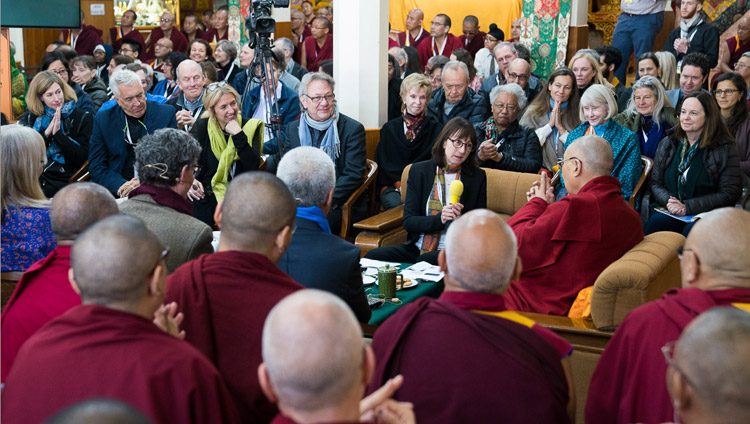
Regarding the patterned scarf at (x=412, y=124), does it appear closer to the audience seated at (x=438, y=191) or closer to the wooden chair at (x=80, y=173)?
the audience seated at (x=438, y=191)

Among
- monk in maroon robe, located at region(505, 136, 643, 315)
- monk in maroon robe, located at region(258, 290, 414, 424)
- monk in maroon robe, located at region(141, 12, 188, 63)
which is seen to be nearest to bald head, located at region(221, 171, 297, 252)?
monk in maroon robe, located at region(258, 290, 414, 424)

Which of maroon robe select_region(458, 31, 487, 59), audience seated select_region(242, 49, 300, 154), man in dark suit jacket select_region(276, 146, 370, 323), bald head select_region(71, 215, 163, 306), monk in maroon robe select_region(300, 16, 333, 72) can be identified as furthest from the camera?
maroon robe select_region(458, 31, 487, 59)

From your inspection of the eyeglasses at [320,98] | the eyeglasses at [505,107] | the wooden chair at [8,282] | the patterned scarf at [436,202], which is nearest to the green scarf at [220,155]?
the eyeglasses at [320,98]

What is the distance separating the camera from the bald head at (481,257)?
7.25 ft

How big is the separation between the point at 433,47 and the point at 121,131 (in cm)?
548

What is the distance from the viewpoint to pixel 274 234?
2441 mm

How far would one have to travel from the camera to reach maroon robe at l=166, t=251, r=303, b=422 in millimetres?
2314

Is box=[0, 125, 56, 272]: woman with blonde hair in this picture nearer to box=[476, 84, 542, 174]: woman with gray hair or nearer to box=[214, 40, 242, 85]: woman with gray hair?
box=[476, 84, 542, 174]: woman with gray hair

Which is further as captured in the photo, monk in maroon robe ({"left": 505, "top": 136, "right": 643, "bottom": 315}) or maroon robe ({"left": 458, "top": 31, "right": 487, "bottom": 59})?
maroon robe ({"left": 458, "top": 31, "right": 487, "bottom": 59})

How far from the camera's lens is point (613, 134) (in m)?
5.27

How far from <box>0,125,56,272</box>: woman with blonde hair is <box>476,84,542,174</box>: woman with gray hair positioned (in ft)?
9.05

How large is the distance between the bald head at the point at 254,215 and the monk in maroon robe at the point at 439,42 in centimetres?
773

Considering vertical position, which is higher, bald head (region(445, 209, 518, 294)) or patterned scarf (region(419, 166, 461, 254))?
bald head (region(445, 209, 518, 294))

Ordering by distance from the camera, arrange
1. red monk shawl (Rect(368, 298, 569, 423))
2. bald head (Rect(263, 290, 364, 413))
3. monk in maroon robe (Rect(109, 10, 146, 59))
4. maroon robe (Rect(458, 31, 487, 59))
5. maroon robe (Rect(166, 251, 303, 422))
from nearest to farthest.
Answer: bald head (Rect(263, 290, 364, 413)) < red monk shawl (Rect(368, 298, 569, 423)) < maroon robe (Rect(166, 251, 303, 422)) < maroon robe (Rect(458, 31, 487, 59)) < monk in maroon robe (Rect(109, 10, 146, 59))
